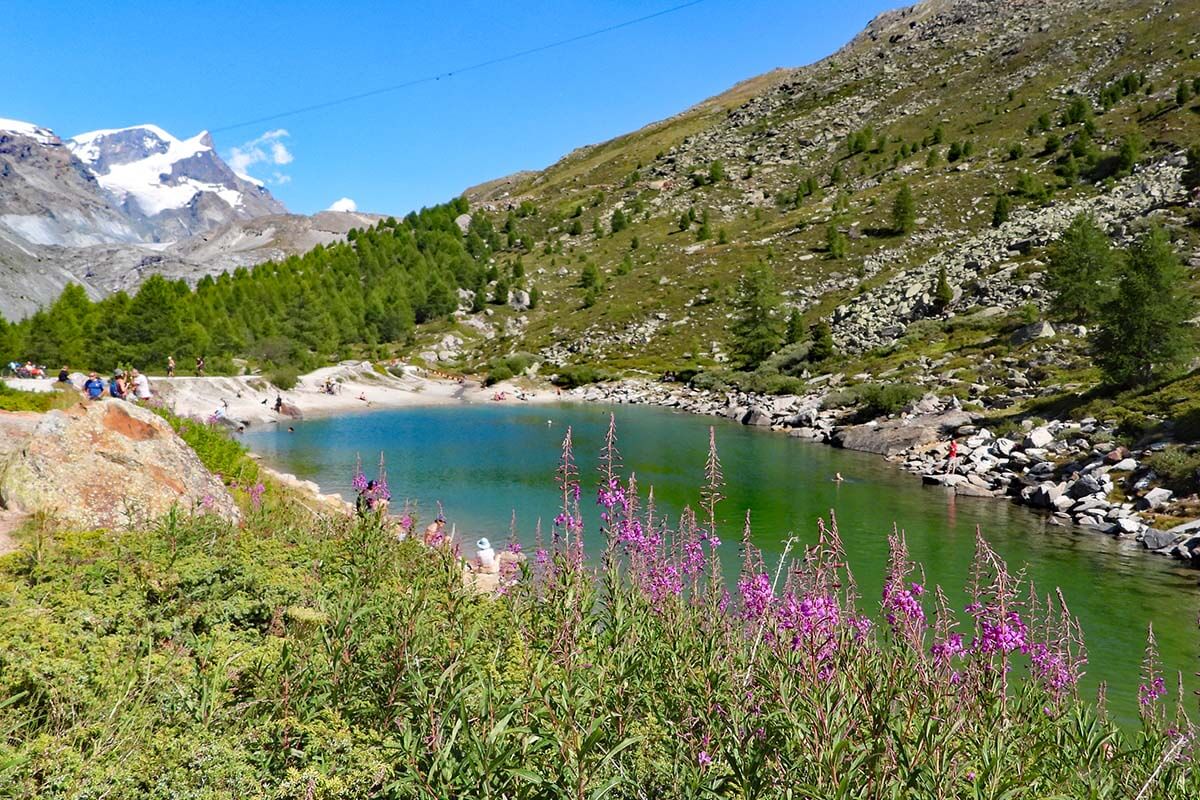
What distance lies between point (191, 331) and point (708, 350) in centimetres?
6255

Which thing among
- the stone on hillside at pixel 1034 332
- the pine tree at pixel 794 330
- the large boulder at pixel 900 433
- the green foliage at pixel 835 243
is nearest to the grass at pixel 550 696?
the large boulder at pixel 900 433

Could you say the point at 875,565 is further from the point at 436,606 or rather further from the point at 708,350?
the point at 708,350

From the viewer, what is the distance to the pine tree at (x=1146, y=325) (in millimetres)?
30391

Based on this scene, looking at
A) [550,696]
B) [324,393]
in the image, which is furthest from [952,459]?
[324,393]

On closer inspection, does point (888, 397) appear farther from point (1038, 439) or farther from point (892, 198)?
point (892, 198)

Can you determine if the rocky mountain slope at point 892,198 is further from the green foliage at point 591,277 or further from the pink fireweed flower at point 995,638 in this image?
the pink fireweed flower at point 995,638

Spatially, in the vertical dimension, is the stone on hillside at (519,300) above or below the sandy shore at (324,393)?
above

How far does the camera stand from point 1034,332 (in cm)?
4831

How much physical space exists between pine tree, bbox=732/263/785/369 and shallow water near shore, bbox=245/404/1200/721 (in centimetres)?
2544

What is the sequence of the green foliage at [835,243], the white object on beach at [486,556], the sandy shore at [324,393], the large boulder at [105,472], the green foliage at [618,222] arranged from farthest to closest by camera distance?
the green foliage at [618,222], the green foliage at [835,243], the sandy shore at [324,393], the white object on beach at [486,556], the large boulder at [105,472]

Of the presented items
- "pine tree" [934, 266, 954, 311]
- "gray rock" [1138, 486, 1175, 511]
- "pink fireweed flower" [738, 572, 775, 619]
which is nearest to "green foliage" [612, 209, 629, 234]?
"pine tree" [934, 266, 954, 311]

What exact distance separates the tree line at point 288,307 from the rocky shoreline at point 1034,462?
6339cm

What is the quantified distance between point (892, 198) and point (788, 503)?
3761 inches

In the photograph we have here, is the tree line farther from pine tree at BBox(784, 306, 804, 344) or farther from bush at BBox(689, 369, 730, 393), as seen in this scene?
pine tree at BBox(784, 306, 804, 344)
